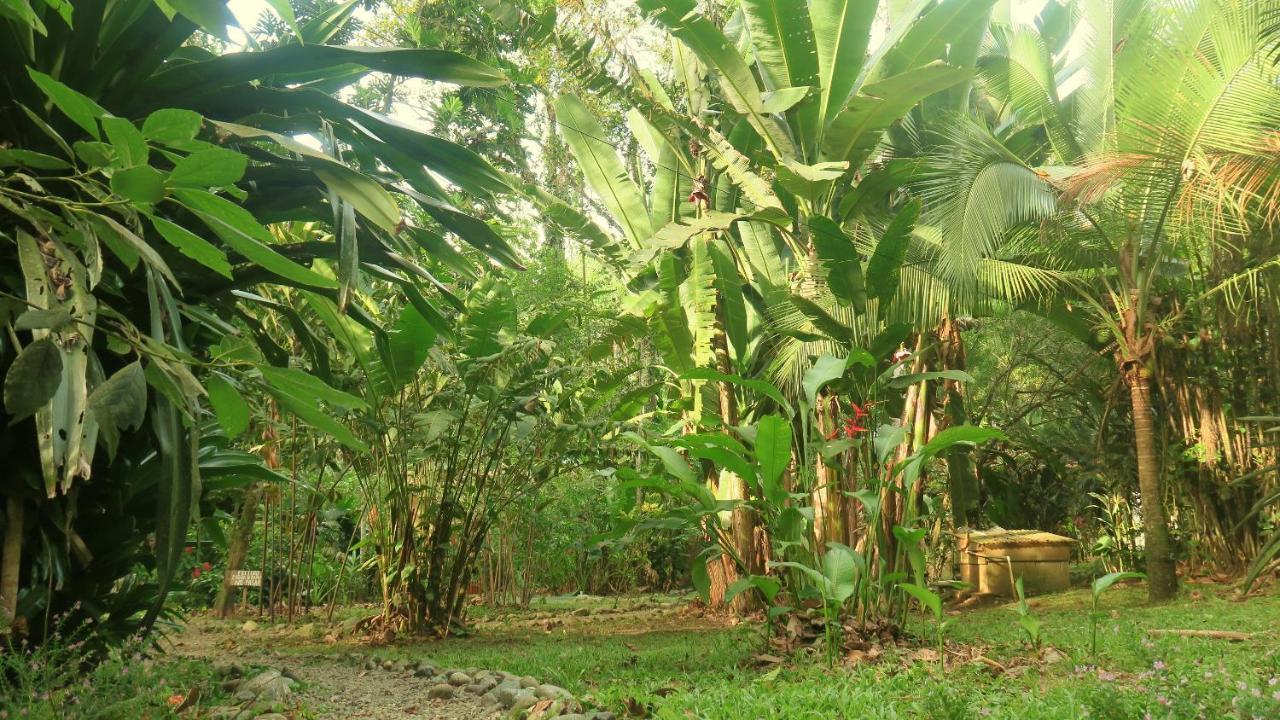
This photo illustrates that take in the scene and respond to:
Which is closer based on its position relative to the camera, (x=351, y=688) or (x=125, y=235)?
(x=125, y=235)

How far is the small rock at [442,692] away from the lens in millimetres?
3051

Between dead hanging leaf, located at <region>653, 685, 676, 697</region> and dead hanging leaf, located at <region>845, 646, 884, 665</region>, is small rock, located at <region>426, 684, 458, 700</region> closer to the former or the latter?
dead hanging leaf, located at <region>653, 685, 676, 697</region>

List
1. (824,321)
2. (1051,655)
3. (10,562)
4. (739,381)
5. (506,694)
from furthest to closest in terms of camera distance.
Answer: (824,321) → (739,381) → (1051,655) → (506,694) → (10,562)

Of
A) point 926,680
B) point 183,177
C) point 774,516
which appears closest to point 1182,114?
point 774,516

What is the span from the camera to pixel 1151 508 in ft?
18.8

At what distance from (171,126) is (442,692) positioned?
8.11ft

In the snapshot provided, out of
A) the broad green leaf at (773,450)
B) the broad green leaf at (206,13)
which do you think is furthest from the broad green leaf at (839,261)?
the broad green leaf at (206,13)

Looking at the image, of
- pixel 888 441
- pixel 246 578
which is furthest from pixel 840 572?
pixel 246 578

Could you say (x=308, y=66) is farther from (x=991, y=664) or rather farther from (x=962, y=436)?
(x=991, y=664)

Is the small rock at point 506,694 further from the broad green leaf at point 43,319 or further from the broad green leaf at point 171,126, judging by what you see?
the broad green leaf at point 171,126

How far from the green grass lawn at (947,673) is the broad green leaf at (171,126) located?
1.82m

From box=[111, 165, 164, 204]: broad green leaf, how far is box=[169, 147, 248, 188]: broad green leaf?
24mm

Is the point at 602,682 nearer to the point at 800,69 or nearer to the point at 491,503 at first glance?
the point at 491,503

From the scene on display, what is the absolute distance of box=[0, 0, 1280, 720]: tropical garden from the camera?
193 cm
